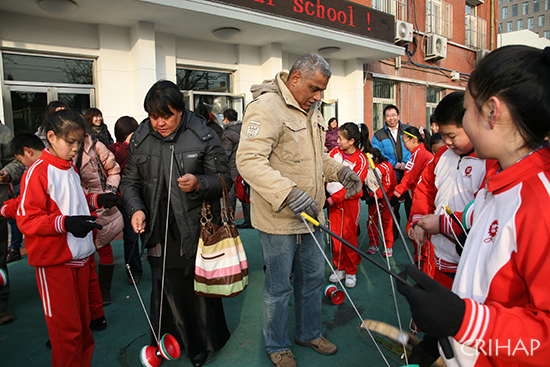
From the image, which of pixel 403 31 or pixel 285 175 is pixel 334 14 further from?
pixel 285 175

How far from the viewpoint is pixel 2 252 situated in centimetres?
340

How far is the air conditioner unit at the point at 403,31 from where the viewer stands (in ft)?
43.3

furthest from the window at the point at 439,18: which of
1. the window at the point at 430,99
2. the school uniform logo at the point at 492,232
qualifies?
the school uniform logo at the point at 492,232

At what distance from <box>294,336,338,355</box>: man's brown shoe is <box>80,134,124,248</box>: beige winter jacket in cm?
211

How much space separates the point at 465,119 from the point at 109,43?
8.48 m

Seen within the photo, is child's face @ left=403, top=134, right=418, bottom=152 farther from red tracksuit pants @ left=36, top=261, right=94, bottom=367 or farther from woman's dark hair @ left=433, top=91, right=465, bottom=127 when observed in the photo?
red tracksuit pants @ left=36, top=261, right=94, bottom=367

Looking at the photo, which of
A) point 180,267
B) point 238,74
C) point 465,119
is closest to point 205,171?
point 180,267

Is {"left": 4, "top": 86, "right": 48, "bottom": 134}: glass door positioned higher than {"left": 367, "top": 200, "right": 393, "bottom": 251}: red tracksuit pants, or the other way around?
{"left": 4, "top": 86, "right": 48, "bottom": 134}: glass door

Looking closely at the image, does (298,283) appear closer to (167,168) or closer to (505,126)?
(167,168)

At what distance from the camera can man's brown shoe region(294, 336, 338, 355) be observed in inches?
103

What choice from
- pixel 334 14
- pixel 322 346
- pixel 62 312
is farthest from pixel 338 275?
pixel 334 14

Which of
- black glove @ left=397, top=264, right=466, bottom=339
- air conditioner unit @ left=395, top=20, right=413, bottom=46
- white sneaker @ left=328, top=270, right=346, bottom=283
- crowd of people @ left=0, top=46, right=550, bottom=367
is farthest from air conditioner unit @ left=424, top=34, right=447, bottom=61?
black glove @ left=397, top=264, right=466, bottom=339

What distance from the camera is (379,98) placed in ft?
45.8

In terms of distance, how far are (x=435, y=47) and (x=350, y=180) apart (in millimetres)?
14932
